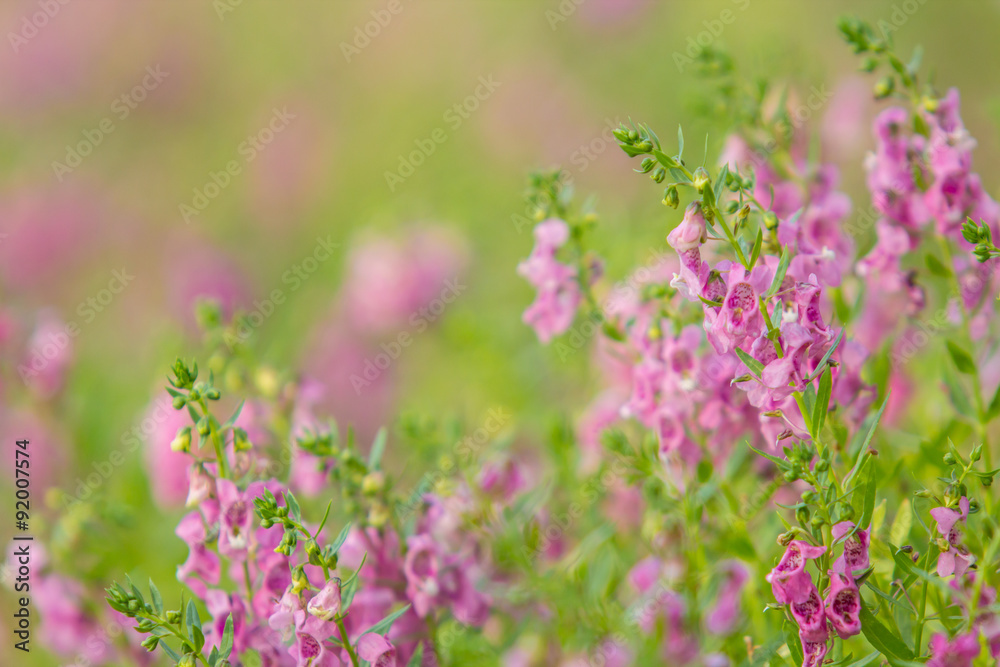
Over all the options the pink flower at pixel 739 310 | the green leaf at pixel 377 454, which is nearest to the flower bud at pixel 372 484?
the green leaf at pixel 377 454

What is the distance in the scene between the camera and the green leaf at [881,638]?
86 cm

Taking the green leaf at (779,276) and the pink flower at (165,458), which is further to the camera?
the pink flower at (165,458)

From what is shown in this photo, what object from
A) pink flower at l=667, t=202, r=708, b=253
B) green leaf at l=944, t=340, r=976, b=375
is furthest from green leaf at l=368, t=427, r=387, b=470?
green leaf at l=944, t=340, r=976, b=375

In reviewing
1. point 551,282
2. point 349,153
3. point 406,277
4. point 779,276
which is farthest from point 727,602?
point 349,153

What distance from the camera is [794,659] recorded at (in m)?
0.92

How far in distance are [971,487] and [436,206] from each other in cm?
293

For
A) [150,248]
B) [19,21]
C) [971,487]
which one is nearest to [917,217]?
[971,487]

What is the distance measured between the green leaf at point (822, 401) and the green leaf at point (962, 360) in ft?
1.10

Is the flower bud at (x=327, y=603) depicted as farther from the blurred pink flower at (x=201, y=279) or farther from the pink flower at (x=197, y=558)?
the blurred pink flower at (x=201, y=279)

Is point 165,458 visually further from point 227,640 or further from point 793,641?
point 793,641

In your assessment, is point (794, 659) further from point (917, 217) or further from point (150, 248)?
point (150, 248)

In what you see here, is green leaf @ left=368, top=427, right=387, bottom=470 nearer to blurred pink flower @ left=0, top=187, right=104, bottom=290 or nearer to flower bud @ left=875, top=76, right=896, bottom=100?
flower bud @ left=875, top=76, right=896, bottom=100

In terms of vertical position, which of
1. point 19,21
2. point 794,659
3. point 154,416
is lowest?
point 794,659

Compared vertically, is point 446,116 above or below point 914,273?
above
